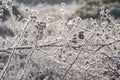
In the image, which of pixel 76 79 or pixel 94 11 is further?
pixel 94 11

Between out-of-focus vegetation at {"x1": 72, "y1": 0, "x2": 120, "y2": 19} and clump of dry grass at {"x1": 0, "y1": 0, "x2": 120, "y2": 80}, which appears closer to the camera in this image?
clump of dry grass at {"x1": 0, "y1": 0, "x2": 120, "y2": 80}

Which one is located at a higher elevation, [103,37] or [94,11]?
[103,37]

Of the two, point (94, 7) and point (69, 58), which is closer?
point (69, 58)

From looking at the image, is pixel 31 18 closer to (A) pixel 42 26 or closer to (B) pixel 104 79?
(A) pixel 42 26

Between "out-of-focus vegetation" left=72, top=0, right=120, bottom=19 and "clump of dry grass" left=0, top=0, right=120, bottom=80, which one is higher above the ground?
"clump of dry grass" left=0, top=0, right=120, bottom=80

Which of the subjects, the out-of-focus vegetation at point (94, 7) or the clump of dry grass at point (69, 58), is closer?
the clump of dry grass at point (69, 58)

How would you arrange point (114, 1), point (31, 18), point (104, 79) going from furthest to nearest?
point (114, 1), point (104, 79), point (31, 18)

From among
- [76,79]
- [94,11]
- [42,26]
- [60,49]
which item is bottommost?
[94,11]

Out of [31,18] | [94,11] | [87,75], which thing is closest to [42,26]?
[31,18]

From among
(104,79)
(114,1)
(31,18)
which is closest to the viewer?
A: (31,18)

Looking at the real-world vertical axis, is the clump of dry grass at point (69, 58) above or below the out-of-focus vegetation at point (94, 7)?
above

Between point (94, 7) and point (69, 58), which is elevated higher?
point (69, 58)
